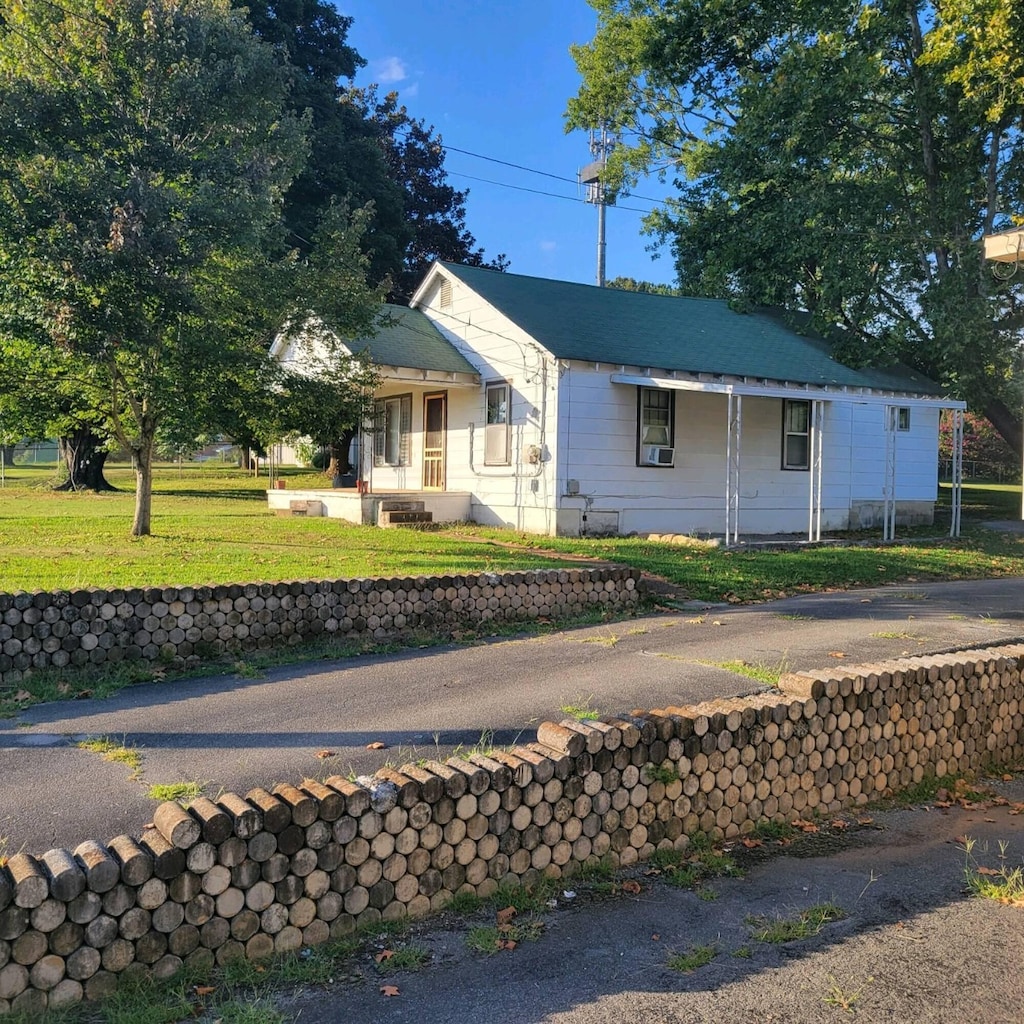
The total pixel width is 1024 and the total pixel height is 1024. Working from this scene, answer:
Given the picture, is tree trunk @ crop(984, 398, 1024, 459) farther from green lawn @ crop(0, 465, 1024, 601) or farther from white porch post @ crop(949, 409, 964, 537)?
green lawn @ crop(0, 465, 1024, 601)

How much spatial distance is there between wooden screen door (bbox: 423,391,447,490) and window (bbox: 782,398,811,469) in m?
7.28

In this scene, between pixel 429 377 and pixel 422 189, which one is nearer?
pixel 429 377

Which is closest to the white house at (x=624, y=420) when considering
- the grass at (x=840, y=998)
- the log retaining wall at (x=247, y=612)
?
the log retaining wall at (x=247, y=612)

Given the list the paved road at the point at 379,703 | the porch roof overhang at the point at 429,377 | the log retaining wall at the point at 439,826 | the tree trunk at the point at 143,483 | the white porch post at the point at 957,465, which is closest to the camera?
the log retaining wall at the point at 439,826

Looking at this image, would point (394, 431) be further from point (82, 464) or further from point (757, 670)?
point (757, 670)

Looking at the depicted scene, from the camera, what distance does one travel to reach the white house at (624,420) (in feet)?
52.9

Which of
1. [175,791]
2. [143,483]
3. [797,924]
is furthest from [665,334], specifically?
[797,924]

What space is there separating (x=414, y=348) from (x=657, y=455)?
543 centimetres

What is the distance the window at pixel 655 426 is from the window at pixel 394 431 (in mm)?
6118

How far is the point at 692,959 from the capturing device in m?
3.41

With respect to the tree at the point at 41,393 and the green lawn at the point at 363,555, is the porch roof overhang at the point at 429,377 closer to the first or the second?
the green lawn at the point at 363,555

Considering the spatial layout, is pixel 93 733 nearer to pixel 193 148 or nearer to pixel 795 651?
pixel 795 651

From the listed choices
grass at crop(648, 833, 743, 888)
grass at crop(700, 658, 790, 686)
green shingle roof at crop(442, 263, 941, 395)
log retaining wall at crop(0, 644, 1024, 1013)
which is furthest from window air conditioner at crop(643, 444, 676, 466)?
grass at crop(648, 833, 743, 888)

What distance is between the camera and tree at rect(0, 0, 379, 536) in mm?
10336
